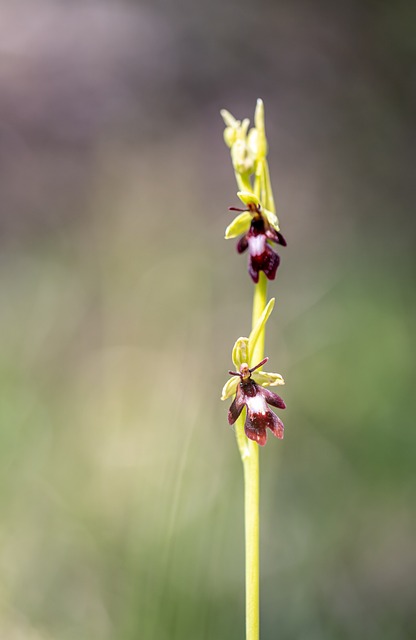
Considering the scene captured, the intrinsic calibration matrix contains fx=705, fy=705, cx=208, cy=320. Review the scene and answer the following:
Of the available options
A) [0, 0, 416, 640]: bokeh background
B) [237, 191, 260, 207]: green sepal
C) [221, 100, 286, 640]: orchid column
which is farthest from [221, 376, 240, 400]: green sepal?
[0, 0, 416, 640]: bokeh background

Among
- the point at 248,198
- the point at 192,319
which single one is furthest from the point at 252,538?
the point at 192,319

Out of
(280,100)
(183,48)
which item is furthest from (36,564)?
(183,48)

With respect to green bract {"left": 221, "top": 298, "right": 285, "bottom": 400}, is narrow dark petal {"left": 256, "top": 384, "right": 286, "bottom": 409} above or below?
below

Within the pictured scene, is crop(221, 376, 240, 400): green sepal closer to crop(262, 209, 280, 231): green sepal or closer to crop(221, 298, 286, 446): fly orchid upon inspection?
crop(221, 298, 286, 446): fly orchid

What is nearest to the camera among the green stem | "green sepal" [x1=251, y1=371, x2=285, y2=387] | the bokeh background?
the green stem

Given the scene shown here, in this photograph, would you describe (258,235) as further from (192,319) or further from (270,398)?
(192,319)

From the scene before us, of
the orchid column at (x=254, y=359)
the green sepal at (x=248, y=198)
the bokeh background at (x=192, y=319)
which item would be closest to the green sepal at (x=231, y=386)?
the orchid column at (x=254, y=359)
